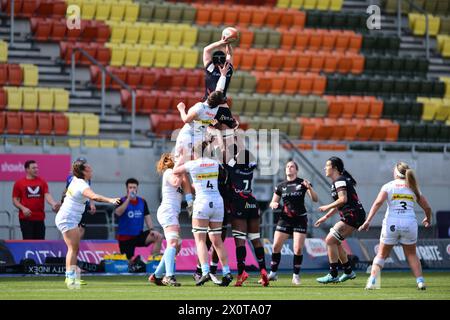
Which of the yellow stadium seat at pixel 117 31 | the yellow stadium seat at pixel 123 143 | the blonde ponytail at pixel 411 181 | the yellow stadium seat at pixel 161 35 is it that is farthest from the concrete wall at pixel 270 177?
the blonde ponytail at pixel 411 181

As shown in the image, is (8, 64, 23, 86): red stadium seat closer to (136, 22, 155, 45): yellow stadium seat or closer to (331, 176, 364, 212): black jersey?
(136, 22, 155, 45): yellow stadium seat

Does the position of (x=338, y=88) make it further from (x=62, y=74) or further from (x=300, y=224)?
(x=300, y=224)

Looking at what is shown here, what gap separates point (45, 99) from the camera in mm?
30469

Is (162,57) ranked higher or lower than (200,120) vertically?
higher

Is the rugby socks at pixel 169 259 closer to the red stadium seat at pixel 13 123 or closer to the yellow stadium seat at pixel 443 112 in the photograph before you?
the red stadium seat at pixel 13 123

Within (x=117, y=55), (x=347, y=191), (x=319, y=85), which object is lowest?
(x=347, y=191)

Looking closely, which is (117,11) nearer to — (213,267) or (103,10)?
(103,10)

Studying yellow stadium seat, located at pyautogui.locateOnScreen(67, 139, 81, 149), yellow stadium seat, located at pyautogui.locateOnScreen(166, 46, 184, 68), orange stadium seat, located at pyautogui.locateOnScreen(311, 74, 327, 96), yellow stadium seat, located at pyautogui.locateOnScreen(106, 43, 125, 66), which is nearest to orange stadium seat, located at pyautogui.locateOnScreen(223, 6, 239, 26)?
yellow stadium seat, located at pyautogui.locateOnScreen(166, 46, 184, 68)

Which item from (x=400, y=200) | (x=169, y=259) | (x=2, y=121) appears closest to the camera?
(x=400, y=200)

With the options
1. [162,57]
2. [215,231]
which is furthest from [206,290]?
[162,57]

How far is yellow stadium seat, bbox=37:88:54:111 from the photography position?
30.4 metres

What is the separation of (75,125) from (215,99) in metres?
12.1
